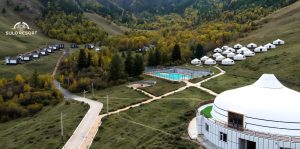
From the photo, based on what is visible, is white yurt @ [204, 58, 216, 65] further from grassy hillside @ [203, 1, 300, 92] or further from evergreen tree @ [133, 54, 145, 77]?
evergreen tree @ [133, 54, 145, 77]

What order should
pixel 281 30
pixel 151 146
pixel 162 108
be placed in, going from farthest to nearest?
pixel 281 30
pixel 162 108
pixel 151 146

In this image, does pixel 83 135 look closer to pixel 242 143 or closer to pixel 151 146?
pixel 151 146

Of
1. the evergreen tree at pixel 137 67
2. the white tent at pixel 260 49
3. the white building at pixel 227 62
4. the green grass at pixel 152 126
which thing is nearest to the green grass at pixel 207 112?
the green grass at pixel 152 126

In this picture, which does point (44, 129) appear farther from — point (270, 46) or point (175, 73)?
point (270, 46)

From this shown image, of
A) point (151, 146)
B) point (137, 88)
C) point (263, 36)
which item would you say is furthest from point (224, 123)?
point (263, 36)

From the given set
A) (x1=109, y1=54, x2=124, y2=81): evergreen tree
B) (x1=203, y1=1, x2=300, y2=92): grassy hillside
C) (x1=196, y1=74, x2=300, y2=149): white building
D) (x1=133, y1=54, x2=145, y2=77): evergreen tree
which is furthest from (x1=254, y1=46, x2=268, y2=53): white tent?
(x1=196, y1=74, x2=300, y2=149): white building

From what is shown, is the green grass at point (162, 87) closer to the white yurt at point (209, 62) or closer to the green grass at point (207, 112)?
the green grass at point (207, 112)
